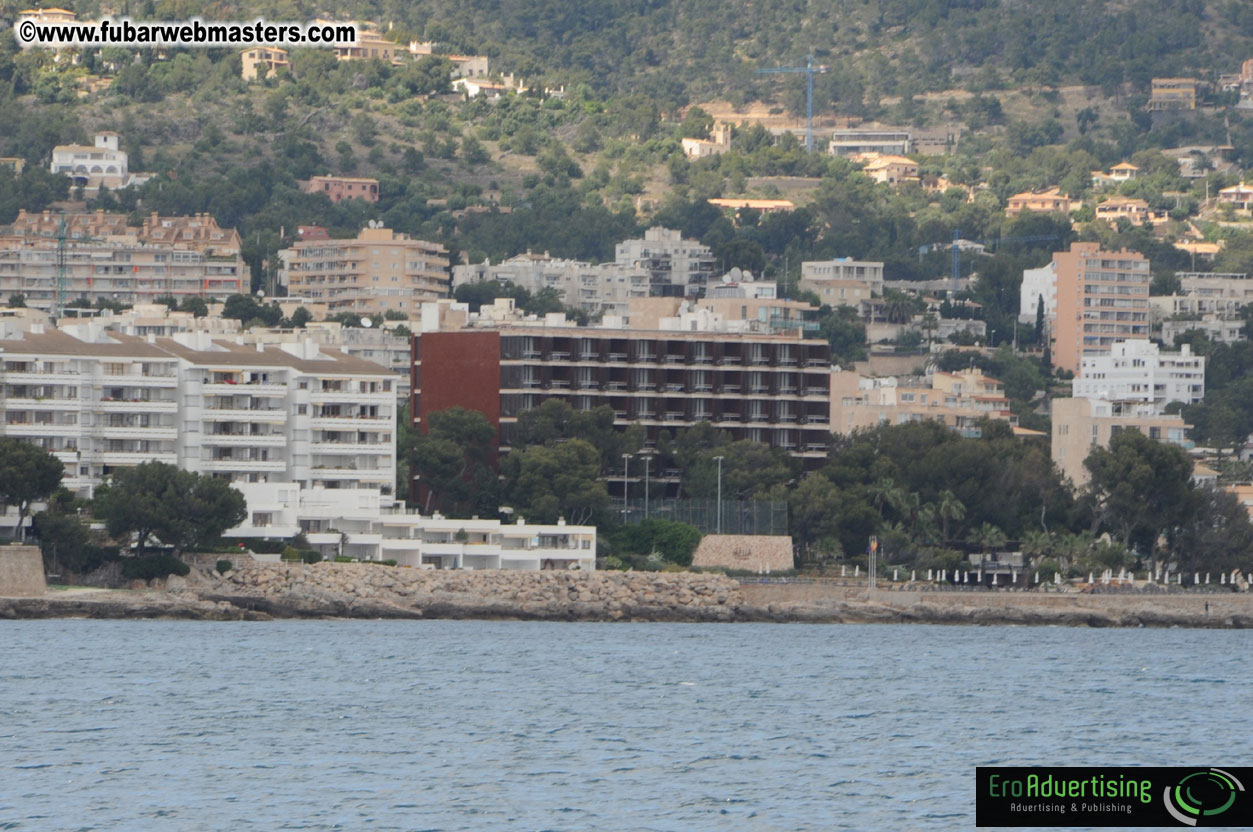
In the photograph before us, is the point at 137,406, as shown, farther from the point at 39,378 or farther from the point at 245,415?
the point at 245,415

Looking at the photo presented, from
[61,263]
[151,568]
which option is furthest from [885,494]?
[61,263]

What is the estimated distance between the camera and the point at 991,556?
4299 inches

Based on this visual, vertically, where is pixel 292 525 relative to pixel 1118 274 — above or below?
below

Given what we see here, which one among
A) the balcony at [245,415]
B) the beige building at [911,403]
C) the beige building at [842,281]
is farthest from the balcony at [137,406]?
the beige building at [842,281]

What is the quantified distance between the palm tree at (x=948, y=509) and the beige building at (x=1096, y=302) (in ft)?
249

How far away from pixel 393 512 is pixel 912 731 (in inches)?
1719

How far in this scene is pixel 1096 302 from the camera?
610ft

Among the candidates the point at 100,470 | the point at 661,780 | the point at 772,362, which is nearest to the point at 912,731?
the point at 661,780

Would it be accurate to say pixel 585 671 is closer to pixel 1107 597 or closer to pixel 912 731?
pixel 912 731

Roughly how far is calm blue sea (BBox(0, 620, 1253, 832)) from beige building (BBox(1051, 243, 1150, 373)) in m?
93.0

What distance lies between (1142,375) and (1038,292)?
29.7 meters

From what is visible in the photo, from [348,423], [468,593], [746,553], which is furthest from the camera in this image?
[348,423]

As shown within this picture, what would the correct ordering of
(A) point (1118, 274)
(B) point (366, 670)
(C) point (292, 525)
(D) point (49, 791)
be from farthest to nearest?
(A) point (1118, 274) < (C) point (292, 525) < (B) point (366, 670) < (D) point (49, 791)

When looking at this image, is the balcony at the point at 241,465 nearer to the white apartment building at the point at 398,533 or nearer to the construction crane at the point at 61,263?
the white apartment building at the point at 398,533
